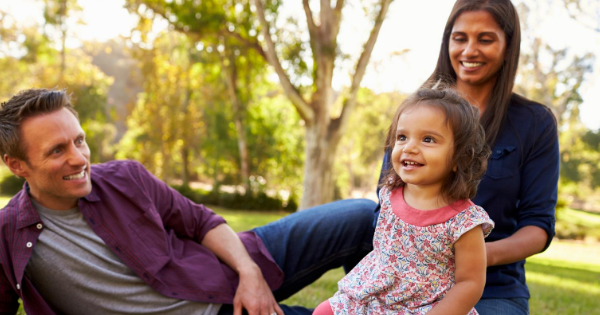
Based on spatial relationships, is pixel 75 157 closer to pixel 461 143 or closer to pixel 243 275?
pixel 243 275

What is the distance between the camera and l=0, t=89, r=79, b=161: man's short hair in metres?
2.11

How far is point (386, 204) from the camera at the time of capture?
184 centimetres

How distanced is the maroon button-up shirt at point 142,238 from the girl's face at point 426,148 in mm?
1196

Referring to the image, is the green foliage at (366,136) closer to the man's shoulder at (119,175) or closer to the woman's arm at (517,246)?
the man's shoulder at (119,175)

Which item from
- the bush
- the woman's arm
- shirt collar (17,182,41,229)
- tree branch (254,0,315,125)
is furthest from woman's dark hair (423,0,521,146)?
the bush

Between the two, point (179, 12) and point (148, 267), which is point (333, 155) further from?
point (148, 267)

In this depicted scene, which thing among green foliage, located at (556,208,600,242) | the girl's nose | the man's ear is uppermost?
the girl's nose

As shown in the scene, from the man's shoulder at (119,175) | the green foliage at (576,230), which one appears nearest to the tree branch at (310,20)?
the man's shoulder at (119,175)

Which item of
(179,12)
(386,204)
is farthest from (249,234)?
(179,12)

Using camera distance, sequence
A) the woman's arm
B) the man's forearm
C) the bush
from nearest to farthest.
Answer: the woman's arm, the man's forearm, the bush

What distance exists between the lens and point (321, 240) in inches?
104

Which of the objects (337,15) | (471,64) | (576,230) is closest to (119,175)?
(471,64)

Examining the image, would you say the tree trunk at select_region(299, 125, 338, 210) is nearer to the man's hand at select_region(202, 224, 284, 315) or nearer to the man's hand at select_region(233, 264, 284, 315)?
the man's hand at select_region(202, 224, 284, 315)

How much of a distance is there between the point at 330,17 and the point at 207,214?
1059 cm
